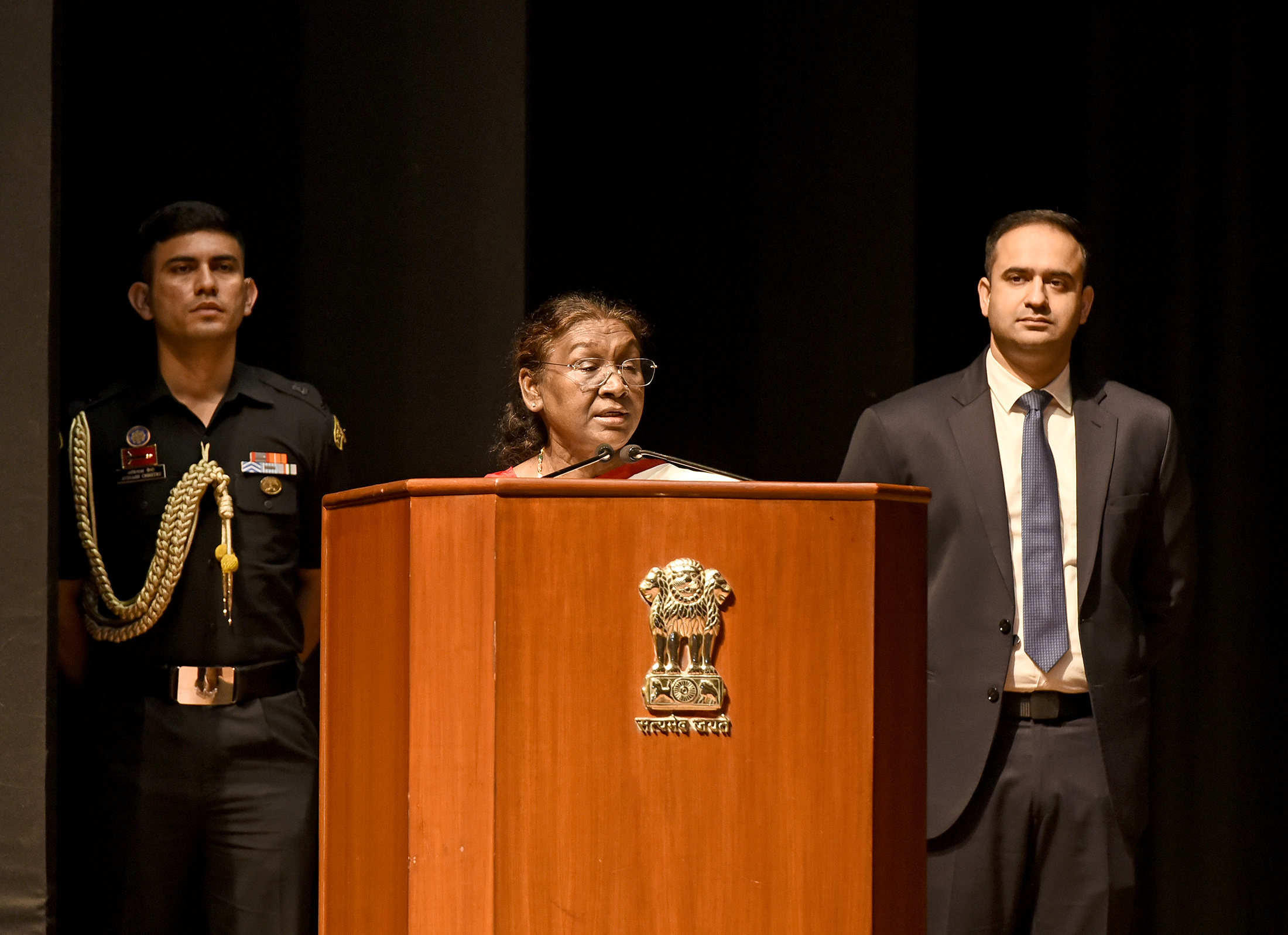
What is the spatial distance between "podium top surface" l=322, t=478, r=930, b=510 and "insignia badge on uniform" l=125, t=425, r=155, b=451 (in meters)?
1.33

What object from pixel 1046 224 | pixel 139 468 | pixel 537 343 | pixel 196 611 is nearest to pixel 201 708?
pixel 196 611

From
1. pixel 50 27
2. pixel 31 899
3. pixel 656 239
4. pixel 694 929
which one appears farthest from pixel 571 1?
pixel 694 929

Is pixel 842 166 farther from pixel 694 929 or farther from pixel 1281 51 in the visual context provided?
pixel 694 929

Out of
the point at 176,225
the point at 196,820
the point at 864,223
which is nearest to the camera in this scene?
the point at 196,820

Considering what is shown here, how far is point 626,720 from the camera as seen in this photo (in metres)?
1.42

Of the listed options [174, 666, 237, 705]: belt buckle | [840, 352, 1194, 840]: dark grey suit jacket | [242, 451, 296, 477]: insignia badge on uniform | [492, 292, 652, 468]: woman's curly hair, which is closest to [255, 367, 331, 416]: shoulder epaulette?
[242, 451, 296, 477]: insignia badge on uniform

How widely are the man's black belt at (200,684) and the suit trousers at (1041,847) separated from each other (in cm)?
120

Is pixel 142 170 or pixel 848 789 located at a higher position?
pixel 142 170

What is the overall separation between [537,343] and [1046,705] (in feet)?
3.36

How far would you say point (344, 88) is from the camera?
3.05 meters

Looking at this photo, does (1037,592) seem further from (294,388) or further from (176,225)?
(176,225)

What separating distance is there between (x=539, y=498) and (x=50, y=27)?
1383 millimetres

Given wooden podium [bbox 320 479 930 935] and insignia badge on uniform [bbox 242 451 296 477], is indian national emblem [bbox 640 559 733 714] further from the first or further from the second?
insignia badge on uniform [bbox 242 451 296 477]

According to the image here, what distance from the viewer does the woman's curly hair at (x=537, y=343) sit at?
2.39m
